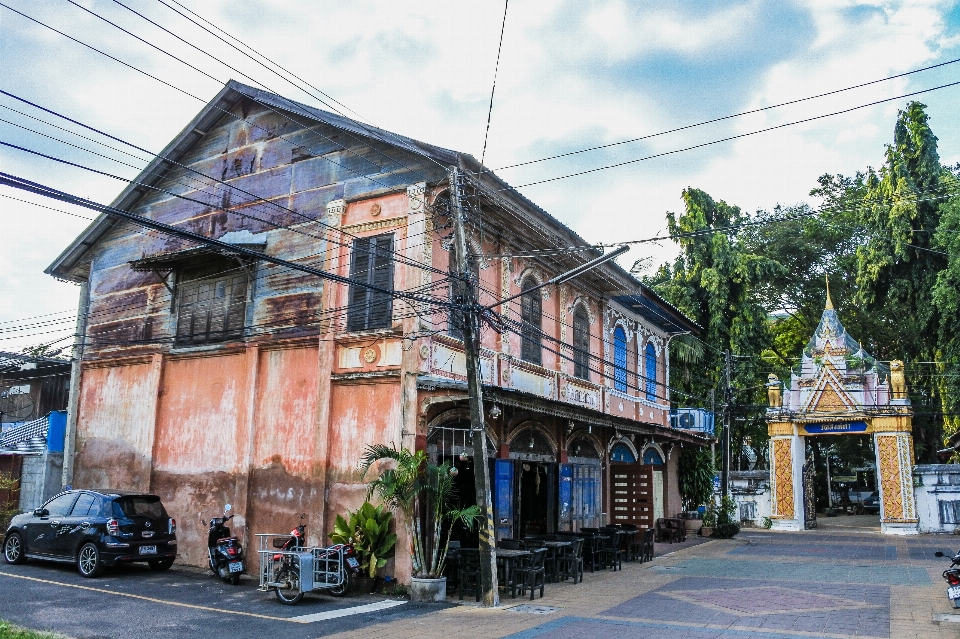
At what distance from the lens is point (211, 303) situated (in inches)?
665

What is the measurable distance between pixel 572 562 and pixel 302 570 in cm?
550

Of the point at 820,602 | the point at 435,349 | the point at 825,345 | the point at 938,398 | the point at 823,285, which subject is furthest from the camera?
the point at 823,285

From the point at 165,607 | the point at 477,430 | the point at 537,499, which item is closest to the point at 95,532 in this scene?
the point at 165,607

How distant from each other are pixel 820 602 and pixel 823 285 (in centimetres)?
3172

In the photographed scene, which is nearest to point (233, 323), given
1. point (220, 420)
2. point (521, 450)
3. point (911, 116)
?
point (220, 420)

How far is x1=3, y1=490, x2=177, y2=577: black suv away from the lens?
44.5ft

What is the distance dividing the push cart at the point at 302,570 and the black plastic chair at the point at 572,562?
449cm

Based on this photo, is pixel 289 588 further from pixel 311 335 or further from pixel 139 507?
pixel 311 335

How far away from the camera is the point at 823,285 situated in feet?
133

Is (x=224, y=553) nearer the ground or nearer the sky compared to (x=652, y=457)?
nearer the ground

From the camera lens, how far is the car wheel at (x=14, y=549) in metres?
15.0

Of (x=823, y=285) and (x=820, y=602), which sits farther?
(x=823, y=285)

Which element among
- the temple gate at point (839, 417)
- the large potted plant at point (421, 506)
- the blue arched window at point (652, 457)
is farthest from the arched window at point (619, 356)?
the temple gate at point (839, 417)

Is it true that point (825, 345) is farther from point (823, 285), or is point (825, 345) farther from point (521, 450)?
point (521, 450)
